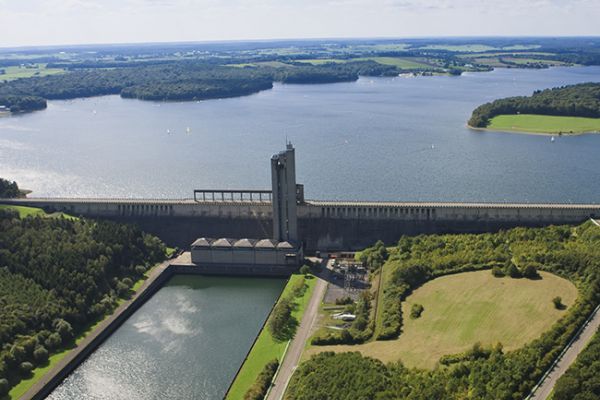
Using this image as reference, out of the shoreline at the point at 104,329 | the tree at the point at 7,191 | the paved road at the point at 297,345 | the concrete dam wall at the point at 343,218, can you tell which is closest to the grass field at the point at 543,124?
the concrete dam wall at the point at 343,218

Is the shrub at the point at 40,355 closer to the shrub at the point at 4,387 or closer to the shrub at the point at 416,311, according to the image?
the shrub at the point at 4,387

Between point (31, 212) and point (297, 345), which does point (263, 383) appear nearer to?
point (297, 345)

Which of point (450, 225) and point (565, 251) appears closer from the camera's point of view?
point (565, 251)

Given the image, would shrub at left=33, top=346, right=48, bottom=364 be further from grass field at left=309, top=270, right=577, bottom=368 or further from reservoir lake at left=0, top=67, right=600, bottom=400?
grass field at left=309, top=270, right=577, bottom=368

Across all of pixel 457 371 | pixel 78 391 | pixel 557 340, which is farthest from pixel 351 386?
pixel 78 391

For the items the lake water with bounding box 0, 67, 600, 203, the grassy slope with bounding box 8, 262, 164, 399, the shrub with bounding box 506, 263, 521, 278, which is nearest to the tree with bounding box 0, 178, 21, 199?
the lake water with bounding box 0, 67, 600, 203

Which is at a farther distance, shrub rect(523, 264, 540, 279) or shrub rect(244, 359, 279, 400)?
shrub rect(523, 264, 540, 279)

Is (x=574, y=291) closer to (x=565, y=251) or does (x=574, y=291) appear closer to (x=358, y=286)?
(x=565, y=251)
